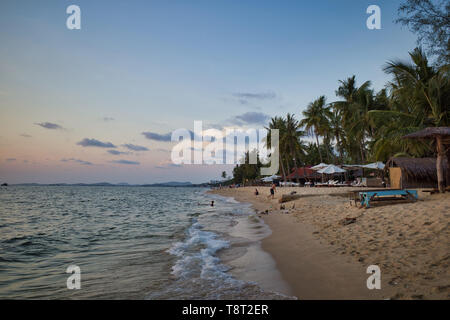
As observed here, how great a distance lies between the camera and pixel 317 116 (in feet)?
127

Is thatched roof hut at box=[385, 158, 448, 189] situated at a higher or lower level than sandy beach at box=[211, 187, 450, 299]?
higher

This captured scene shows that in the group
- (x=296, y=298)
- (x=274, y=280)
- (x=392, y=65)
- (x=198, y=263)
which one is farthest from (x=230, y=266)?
(x=392, y=65)

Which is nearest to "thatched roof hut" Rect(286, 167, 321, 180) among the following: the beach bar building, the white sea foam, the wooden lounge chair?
the beach bar building

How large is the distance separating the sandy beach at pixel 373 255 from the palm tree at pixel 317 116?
3095 cm

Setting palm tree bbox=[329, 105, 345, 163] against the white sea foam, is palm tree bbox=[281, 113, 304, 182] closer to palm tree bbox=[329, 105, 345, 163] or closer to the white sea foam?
palm tree bbox=[329, 105, 345, 163]

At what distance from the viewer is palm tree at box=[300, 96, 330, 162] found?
38375mm

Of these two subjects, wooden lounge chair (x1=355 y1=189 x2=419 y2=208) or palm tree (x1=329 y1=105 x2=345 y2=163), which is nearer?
wooden lounge chair (x1=355 y1=189 x2=419 y2=208)

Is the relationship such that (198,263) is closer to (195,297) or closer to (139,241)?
(195,297)

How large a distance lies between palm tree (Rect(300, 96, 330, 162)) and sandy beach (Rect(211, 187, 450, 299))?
102 ft

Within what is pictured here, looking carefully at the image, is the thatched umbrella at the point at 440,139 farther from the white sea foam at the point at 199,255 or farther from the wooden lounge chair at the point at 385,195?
the white sea foam at the point at 199,255

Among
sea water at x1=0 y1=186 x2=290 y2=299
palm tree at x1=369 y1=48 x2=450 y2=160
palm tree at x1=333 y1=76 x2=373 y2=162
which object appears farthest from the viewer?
palm tree at x1=333 y1=76 x2=373 y2=162

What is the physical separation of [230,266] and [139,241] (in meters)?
5.29

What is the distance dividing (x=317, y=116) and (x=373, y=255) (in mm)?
36117

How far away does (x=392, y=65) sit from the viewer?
60.3 ft
